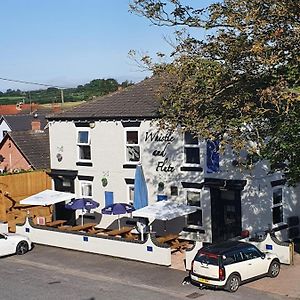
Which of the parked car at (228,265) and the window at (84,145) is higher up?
the window at (84,145)

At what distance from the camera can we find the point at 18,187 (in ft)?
100

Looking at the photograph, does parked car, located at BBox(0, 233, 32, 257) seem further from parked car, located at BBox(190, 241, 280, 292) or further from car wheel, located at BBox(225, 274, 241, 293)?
car wheel, located at BBox(225, 274, 241, 293)

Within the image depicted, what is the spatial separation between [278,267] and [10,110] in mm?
68789

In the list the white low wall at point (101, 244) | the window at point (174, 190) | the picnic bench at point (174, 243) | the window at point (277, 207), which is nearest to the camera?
the white low wall at point (101, 244)

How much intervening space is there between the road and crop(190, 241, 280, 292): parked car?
1.17 feet

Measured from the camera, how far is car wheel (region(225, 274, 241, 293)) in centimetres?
1876

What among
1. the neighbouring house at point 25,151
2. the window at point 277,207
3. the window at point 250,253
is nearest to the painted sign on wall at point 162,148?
the window at point 277,207

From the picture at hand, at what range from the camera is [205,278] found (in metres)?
19.0

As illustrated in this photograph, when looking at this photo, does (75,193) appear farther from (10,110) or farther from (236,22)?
(10,110)

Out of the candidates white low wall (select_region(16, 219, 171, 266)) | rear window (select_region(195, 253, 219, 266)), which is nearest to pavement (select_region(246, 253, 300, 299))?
rear window (select_region(195, 253, 219, 266))

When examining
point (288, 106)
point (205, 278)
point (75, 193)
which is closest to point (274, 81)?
point (288, 106)

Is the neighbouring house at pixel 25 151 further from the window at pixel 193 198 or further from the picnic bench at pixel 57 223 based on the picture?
the window at pixel 193 198

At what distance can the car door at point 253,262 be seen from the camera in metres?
19.5

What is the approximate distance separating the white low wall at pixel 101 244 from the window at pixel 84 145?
4082 mm
